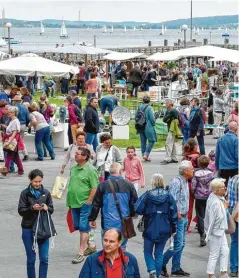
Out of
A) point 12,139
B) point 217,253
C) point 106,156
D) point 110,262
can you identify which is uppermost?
point 110,262

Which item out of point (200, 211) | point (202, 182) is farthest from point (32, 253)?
point (200, 211)

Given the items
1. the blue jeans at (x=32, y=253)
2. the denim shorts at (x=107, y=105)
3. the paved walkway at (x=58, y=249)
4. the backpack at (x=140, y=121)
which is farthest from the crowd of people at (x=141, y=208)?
the denim shorts at (x=107, y=105)

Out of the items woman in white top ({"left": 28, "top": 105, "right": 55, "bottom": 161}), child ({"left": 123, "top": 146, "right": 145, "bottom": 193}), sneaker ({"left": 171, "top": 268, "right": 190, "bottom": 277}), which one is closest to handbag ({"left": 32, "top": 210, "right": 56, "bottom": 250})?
sneaker ({"left": 171, "top": 268, "right": 190, "bottom": 277})

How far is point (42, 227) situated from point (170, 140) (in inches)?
382

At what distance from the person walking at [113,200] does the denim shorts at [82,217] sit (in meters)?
0.81

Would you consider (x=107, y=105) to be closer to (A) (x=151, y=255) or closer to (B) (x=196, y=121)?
(B) (x=196, y=121)

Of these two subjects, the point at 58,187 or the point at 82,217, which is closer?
the point at 82,217

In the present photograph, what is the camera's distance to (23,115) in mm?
19672

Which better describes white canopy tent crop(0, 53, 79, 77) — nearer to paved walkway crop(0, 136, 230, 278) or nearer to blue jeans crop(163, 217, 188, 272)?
paved walkway crop(0, 136, 230, 278)

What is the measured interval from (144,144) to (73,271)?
9.22 meters

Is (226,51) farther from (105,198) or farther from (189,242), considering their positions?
(105,198)

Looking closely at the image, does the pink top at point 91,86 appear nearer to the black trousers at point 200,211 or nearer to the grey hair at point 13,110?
the grey hair at point 13,110

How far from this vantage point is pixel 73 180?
39.1 feet

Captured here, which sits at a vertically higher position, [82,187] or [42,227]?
[82,187]
